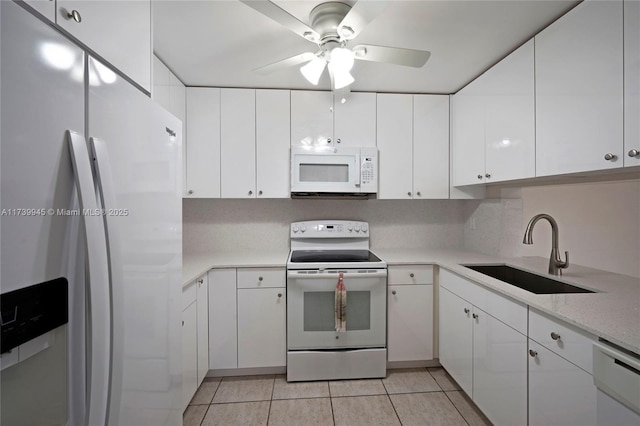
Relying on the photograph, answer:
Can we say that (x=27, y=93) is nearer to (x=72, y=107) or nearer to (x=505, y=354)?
(x=72, y=107)

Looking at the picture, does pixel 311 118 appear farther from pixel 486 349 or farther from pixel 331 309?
pixel 486 349

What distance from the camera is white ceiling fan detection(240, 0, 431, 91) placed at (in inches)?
44.0

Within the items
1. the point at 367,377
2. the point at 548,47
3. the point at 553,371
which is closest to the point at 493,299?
the point at 553,371

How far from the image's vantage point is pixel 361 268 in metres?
2.05

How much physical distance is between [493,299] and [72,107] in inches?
73.4

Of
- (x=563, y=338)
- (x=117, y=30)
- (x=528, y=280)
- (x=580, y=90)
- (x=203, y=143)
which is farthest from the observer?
(x=203, y=143)

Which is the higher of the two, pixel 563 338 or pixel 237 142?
pixel 237 142

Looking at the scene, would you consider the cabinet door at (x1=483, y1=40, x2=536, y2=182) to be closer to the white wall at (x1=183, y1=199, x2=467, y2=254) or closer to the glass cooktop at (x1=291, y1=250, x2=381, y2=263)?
the white wall at (x1=183, y1=199, x2=467, y2=254)

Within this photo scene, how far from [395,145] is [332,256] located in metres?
1.11

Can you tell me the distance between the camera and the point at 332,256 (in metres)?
2.34

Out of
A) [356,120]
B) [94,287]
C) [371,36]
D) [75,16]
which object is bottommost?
[94,287]

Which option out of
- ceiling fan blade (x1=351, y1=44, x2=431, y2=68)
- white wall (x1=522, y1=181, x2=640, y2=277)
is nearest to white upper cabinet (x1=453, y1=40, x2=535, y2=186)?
white wall (x1=522, y1=181, x2=640, y2=277)

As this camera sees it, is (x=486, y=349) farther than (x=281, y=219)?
No

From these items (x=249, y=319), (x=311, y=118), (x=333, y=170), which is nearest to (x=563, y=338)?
(x=333, y=170)
